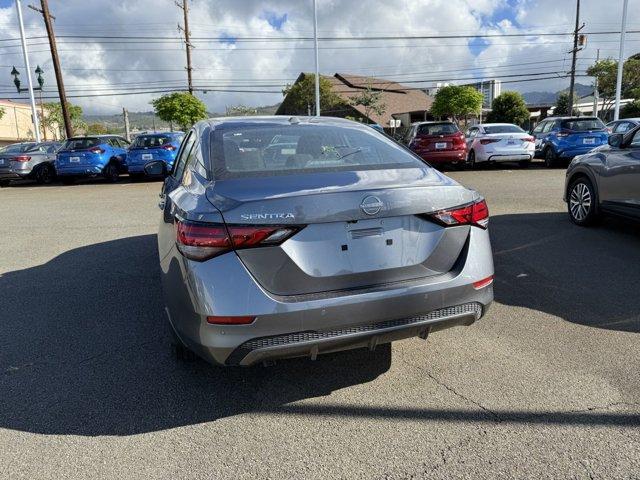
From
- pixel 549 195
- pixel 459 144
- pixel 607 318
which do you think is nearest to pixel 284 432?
pixel 607 318

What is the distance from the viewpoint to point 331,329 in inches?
105

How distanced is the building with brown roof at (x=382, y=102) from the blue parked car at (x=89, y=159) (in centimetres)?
3075

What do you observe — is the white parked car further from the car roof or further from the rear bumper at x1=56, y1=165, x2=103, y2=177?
the car roof

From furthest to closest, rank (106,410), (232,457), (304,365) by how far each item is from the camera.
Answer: (304,365)
(106,410)
(232,457)

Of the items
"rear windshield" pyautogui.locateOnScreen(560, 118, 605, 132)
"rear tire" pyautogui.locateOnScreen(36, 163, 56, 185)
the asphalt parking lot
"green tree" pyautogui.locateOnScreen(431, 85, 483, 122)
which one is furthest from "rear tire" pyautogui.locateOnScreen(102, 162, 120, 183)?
"green tree" pyautogui.locateOnScreen(431, 85, 483, 122)

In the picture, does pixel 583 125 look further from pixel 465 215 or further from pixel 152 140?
pixel 465 215

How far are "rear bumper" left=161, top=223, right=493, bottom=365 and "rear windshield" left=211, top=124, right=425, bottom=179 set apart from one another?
67cm

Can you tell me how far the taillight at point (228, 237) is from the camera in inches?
101

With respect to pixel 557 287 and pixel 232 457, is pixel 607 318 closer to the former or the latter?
pixel 557 287

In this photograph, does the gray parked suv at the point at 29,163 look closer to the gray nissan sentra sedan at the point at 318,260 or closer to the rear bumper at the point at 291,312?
the gray nissan sentra sedan at the point at 318,260

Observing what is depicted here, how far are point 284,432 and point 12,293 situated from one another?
3.77m

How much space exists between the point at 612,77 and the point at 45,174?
48.3 meters

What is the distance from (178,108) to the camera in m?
31.5

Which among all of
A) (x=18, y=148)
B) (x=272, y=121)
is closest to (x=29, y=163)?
(x=18, y=148)
